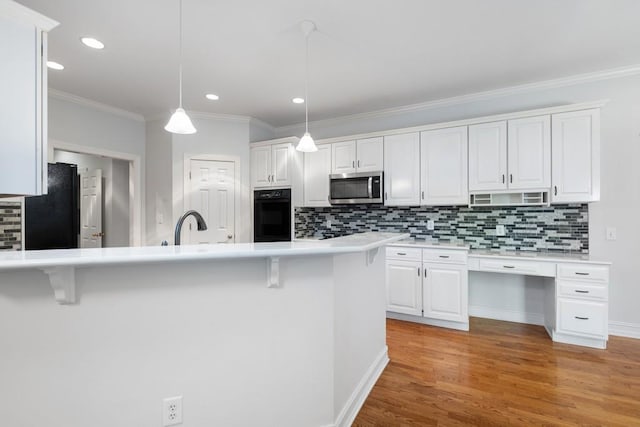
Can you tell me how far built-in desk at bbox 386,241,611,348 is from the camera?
2.88 m

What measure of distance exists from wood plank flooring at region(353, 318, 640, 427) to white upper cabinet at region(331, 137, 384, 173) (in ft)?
6.99

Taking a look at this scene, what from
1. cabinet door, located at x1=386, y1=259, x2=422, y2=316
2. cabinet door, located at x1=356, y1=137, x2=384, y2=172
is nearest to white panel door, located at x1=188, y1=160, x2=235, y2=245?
cabinet door, located at x1=356, y1=137, x2=384, y2=172

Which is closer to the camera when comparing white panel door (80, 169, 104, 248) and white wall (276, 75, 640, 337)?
white wall (276, 75, 640, 337)

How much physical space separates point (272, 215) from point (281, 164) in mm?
751

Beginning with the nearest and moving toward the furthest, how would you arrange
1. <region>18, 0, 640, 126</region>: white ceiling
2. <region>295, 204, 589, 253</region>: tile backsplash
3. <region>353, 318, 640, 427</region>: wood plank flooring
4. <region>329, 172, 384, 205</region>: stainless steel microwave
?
1. <region>353, 318, 640, 427</region>: wood plank flooring
2. <region>18, 0, 640, 126</region>: white ceiling
3. <region>295, 204, 589, 253</region>: tile backsplash
4. <region>329, 172, 384, 205</region>: stainless steel microwave

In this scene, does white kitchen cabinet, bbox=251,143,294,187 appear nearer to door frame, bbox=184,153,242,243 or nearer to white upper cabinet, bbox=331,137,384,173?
door frame, bbox=184,153,242,243

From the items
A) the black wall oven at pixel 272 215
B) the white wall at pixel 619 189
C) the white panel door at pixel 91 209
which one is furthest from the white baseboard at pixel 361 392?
the white panel door at pixel 91 209

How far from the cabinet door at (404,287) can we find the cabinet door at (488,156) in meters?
1.16

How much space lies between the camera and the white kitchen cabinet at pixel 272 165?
4453 mm

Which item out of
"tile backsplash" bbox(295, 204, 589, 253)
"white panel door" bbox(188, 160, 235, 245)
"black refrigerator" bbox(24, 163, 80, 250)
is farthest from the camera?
"white panel door" bbox(188, 160, 235, 245)

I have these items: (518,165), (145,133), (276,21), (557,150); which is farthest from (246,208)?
(557,150)

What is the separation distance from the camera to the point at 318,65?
3008 millimetres

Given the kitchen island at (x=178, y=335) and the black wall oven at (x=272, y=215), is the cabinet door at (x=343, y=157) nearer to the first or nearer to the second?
the black wall oven at (x=272, y=215)

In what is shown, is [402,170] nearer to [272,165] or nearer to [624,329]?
[272,165]
